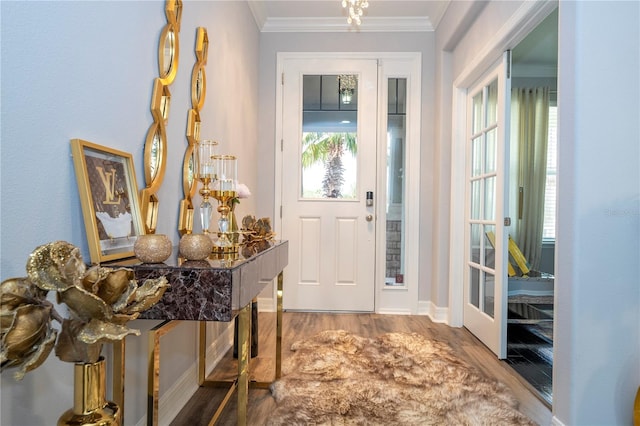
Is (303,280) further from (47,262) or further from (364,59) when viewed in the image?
(47,262)

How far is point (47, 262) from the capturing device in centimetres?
67

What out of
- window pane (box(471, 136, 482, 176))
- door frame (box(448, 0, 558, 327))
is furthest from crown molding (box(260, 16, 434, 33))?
window pane (box(471, 136, 482, 176))

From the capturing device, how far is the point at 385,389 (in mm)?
2010

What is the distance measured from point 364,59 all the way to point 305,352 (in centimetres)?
277

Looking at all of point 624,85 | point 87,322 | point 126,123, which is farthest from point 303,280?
point 87,322

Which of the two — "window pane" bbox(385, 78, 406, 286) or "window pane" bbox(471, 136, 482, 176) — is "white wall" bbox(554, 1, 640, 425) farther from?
"window pane" bbox(385, 78, 406, 286)

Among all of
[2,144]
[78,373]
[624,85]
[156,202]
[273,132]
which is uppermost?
[273,132]

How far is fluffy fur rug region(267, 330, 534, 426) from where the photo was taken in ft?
5.69

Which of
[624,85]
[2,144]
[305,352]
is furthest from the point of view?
[305,352]

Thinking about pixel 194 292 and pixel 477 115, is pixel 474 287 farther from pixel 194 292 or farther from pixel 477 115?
pixel 194 292

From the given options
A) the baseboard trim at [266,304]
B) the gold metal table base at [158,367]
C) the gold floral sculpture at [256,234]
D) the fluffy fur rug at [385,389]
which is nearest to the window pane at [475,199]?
the fluffy fur rug at [385,389]

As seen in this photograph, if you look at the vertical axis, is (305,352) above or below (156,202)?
below

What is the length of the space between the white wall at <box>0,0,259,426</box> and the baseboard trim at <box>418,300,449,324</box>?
7.71 feet

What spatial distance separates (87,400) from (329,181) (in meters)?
3.20
